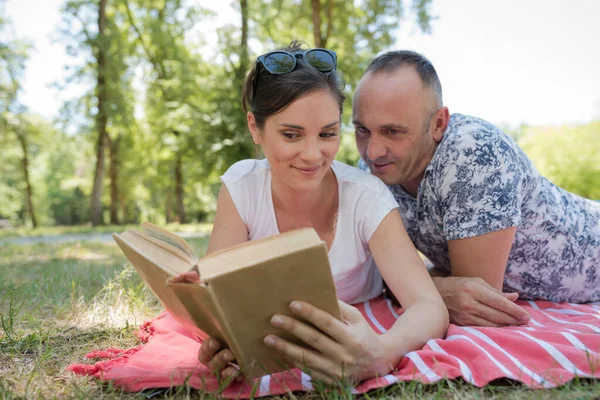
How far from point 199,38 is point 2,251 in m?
13.5

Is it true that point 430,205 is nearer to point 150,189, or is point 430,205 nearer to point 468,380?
point 468,380

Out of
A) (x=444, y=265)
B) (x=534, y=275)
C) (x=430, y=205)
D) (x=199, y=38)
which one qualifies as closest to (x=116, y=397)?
(x=430, y=205)

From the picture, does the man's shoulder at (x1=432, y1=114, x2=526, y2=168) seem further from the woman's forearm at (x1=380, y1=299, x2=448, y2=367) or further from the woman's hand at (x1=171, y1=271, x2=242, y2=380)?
the woman's hand at (x1=171, y1=271, x2=242, y2=380)

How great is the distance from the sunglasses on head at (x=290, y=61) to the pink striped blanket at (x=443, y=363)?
148cm

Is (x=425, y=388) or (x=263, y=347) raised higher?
(x=263, y=347)

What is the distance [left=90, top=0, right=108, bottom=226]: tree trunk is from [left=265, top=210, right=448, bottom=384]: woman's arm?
15.1 meters

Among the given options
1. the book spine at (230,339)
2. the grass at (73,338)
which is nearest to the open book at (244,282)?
the book spine at (230,339)

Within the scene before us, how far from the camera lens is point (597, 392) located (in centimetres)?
154

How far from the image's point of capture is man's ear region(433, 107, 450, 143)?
293 centimetres

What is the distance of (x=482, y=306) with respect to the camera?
2486mm

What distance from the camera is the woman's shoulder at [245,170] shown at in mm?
2836

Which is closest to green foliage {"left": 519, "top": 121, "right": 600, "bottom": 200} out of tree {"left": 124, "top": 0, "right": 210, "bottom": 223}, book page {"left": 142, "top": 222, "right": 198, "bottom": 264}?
tree {"left": 124, "top": 0, "right": 210, "bottom": 223}

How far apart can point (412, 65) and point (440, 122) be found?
41 cm

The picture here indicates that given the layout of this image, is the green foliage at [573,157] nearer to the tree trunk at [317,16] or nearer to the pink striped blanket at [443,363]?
the tree trunk at [317,16]
